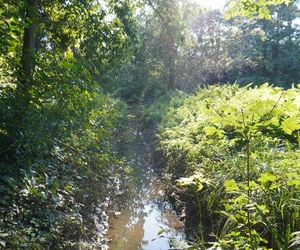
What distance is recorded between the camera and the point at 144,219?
Result: 590 centimetres

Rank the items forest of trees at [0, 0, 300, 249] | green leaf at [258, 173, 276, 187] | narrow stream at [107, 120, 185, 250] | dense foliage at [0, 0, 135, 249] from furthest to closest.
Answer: narrow stream at [107, 120, 185, 250] → dense foliage at [0, 0, 135, 249] → forest of trees at [0, 0, 300, 249] → green leaf at [258, 173, 276, 187]

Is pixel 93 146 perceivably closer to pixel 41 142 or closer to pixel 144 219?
pixel 144 219

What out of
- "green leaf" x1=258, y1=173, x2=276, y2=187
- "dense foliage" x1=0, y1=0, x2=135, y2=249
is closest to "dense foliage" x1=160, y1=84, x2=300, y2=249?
"green leaf" x1=258, y1=173, x2=276, y2=187

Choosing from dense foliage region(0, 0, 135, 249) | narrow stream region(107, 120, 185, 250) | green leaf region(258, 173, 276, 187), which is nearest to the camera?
green leaf region(258, 173, 276, 187)

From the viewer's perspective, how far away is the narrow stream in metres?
4.95

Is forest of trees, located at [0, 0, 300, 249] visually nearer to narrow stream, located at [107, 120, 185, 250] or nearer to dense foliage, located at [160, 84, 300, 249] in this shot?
dense foliage, located at [160, 84, 300, 249]

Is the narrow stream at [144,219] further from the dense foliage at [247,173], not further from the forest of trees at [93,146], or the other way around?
the dense foliage at [247,173]

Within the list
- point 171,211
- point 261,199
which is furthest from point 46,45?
point 261,199

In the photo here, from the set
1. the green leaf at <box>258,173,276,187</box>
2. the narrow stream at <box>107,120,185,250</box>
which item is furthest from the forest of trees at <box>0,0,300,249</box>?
the narrow stream at <box>107,120,185,250</box>

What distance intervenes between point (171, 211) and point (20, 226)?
326 centimetres

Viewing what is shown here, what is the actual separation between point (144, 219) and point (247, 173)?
397 centimetres

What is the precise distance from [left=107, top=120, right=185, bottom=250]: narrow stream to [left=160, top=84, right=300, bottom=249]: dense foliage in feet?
1.77

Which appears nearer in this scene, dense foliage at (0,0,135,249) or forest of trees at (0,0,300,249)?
forest of trees at (0,0,300,249)

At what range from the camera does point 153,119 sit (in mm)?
15461
